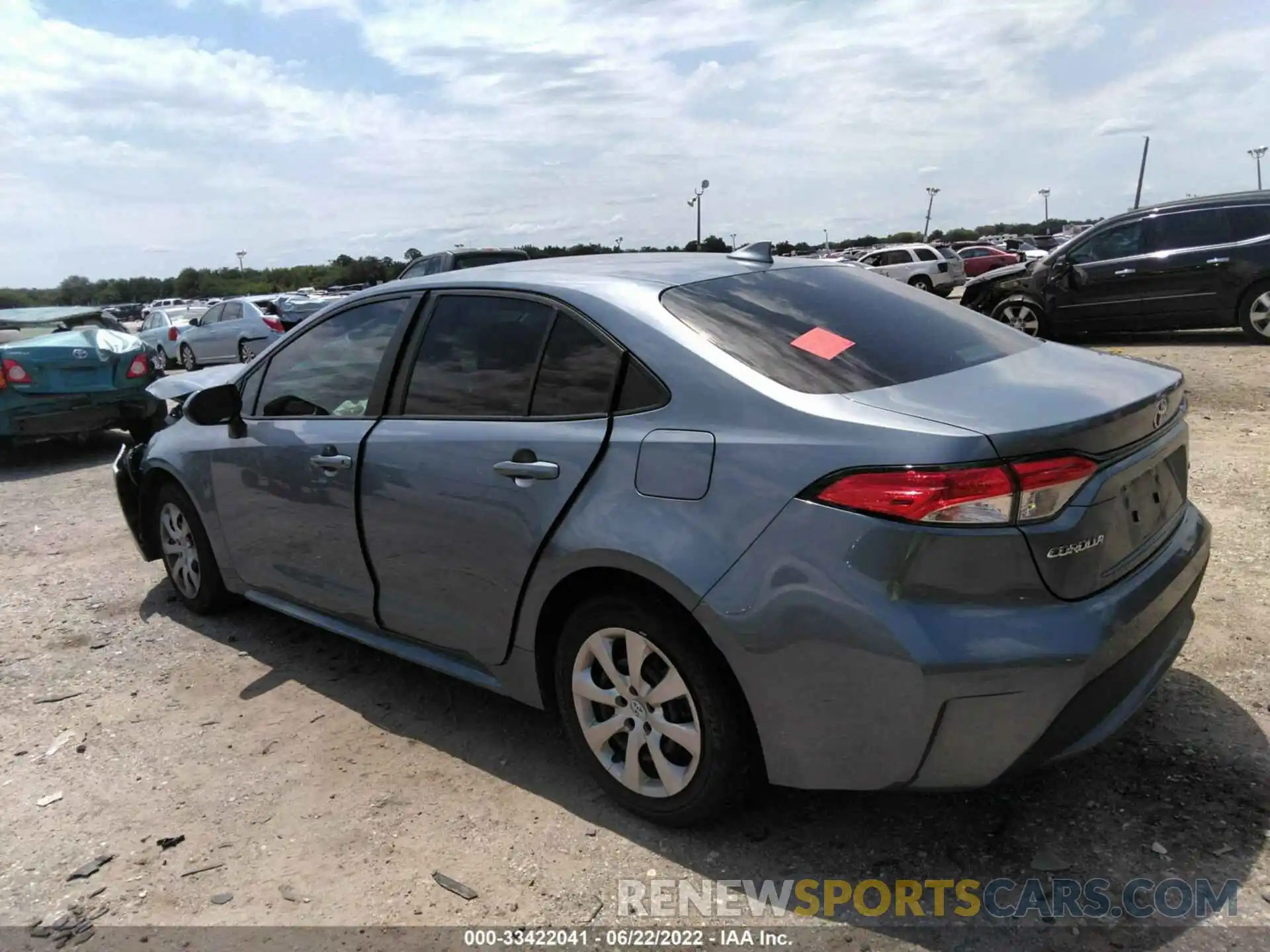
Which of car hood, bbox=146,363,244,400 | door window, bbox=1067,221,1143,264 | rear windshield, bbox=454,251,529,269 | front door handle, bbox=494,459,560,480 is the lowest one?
front door handle, bbox=494,459,560,480

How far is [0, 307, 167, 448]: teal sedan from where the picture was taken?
8.65 metres

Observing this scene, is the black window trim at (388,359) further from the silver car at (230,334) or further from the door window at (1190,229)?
the silver car at (230,334)

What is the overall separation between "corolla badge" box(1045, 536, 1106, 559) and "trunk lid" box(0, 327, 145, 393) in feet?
30.1

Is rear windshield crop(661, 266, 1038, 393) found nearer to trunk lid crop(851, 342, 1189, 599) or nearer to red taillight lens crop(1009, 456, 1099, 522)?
trunk lid crop(851, 342, 1189, 599)

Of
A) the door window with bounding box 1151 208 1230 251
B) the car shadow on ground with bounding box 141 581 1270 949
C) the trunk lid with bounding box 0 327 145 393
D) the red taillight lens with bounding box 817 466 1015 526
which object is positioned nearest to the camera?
the red taillight lens with bounding box 817 466 1015 526

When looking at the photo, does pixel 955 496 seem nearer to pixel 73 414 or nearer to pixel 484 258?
pixel 73 414

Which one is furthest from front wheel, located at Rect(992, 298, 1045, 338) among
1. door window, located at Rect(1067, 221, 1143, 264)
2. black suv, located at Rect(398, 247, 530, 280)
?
black suv, located at Rect(398, 247, 530, 280)

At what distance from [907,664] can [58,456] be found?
33.2ft

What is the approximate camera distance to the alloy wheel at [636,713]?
8.50 feet

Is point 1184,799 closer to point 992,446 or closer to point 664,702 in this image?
point 992,446

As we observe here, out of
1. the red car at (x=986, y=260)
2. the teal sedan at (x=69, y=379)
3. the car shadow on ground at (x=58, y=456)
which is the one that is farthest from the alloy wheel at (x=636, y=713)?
the red car at (x=986, y=260)

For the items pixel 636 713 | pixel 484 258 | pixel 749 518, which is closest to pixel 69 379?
pixel 484 258

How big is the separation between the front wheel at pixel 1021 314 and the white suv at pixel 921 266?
42.1 ft

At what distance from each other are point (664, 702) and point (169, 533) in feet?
10.7
